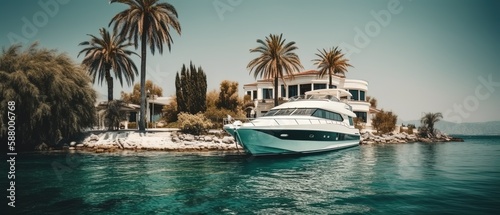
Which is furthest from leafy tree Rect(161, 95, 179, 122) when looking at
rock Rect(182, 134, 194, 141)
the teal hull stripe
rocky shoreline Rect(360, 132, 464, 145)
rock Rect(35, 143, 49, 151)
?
rocky shoreline Rect(360, 132, 464, 145)

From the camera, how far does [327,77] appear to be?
44.4 metres

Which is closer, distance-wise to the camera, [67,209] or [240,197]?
[67,209]

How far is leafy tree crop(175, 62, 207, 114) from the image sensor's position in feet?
121

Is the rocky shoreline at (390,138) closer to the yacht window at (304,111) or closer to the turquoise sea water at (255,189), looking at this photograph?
the yacht window at (304,111)

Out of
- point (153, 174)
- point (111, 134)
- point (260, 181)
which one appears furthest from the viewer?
point (111, 134)

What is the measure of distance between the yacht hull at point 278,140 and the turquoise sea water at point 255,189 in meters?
3.03

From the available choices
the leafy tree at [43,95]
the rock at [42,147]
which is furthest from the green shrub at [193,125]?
the rock at [42,147]

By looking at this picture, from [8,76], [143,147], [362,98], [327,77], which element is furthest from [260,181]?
[362,98]

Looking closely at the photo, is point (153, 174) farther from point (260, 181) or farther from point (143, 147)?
point (143, 147)

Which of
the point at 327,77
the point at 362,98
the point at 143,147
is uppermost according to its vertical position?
the point at 327,77

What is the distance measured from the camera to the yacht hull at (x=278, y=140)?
19.1 metres

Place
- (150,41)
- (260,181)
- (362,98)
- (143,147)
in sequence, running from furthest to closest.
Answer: (362,98), (150,41), (143,147), (260,181)

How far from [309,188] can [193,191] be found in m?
4.30

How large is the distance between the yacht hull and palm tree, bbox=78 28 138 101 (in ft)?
72.1
